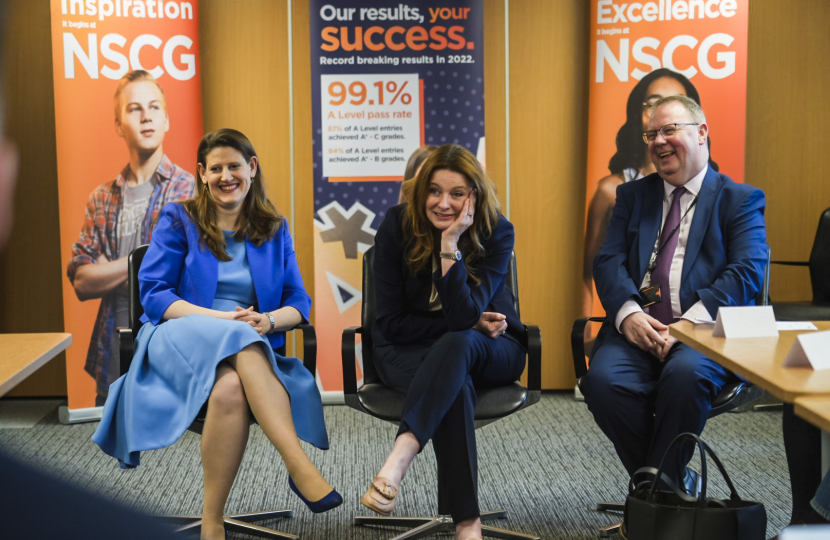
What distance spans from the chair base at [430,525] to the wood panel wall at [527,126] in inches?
86.5

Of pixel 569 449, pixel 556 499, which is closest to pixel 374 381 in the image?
pixel 556 499

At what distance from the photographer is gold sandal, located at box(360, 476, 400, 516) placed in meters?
2.23

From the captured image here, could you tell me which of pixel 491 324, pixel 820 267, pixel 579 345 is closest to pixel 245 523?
pixel 491 324

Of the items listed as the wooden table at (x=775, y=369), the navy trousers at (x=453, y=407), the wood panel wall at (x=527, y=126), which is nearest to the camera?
the wooden table at (x=775, y=369)

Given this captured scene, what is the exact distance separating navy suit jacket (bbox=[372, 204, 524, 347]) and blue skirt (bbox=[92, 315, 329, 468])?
0.38 m

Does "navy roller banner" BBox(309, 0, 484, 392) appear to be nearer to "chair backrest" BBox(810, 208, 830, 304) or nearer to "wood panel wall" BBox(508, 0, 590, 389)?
"wood panel wall" BBox(508, 0, 590, 389)

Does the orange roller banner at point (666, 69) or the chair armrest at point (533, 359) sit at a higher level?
the orange roller banner at point (666, 69)

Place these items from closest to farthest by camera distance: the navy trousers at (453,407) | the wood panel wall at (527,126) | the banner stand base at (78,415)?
the navy trousers at (453,407) → the banner stand base at (78,415) → the wood panel wall at (527,126)

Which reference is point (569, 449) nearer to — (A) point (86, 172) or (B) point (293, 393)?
(B) point (293, 393)

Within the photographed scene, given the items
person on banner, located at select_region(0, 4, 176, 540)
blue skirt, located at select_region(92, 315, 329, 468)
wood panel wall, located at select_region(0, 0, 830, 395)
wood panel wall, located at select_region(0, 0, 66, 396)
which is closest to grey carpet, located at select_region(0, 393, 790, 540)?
blue skirt, located at select_region(92, 315, 329, 468)

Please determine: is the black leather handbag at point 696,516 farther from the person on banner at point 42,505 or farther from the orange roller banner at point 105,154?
the orange roller banner at point 105,154

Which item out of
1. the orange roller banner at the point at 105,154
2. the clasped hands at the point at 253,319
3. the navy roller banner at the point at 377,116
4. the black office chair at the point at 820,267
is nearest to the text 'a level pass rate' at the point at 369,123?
the navy roller banner at the point at 377,116

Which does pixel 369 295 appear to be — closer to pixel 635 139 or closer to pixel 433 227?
pixel 433 227

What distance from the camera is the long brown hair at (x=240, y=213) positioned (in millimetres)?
2834
